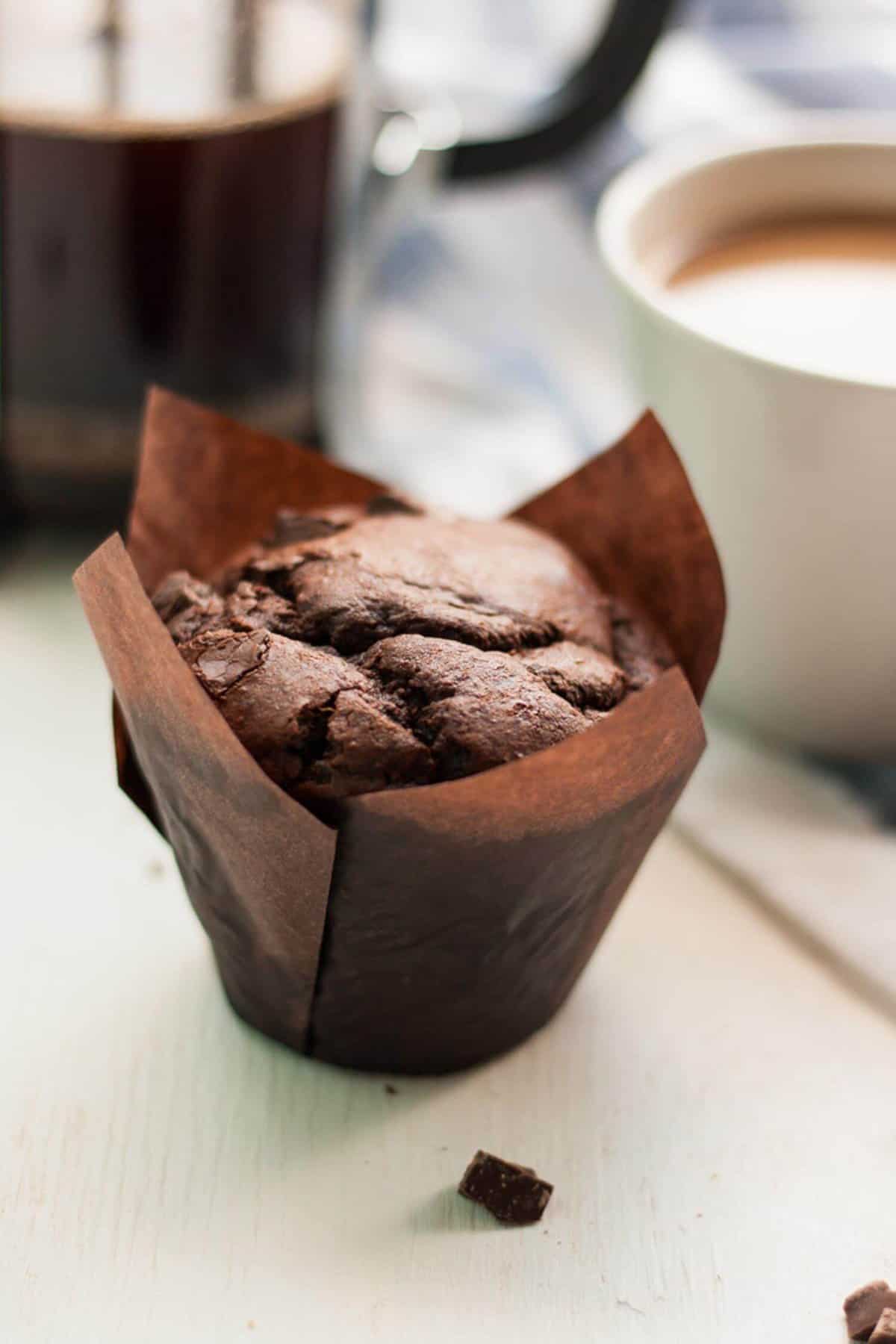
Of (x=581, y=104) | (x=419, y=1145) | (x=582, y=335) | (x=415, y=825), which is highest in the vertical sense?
(x=581, y=104)

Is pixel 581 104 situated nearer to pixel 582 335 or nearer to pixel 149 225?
pixel 582 335

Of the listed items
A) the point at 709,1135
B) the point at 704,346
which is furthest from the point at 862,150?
Answer: the point at 709,1135

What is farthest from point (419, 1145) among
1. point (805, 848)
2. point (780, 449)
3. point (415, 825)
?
point (780, 449)

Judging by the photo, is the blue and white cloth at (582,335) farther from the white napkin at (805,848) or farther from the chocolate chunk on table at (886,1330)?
the chocolate chunk on table at (886,1330)

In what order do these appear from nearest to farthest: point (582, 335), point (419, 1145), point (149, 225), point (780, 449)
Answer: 1. point (419, 1145)
2. point (780, 449)
3. point (149, 225)
4. point (582, 335)

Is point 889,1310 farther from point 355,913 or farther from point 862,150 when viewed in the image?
point 862,150

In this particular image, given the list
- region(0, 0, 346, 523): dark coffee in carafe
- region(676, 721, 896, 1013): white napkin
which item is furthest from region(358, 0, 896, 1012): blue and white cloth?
region(0, 0, 346, 523): dark coffee in carafe

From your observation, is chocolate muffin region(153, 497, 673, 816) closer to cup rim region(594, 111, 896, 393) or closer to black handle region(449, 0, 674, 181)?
cup rim region(594, 111, 896, 393)
